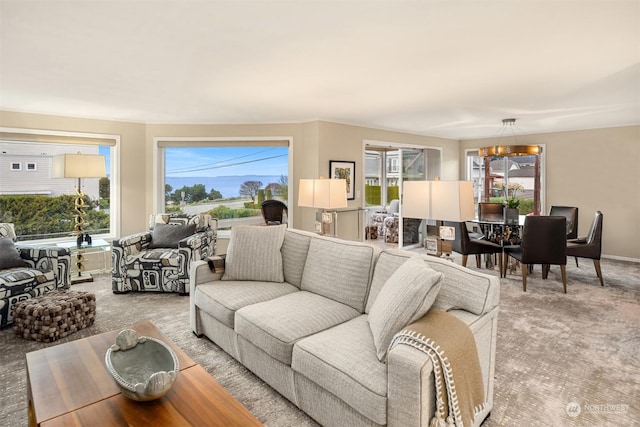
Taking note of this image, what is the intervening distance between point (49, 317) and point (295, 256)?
2.07 m

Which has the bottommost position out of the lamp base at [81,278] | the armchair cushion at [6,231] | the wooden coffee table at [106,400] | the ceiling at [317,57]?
the lamp base at [81,278]

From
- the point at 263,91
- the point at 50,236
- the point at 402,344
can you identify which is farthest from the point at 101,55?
the point at 50,236

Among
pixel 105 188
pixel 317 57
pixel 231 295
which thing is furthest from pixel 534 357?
pixel 105 188

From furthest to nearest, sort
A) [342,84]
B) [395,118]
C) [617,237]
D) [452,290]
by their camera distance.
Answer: [617,237] < [395,118] < [342,84] < [452,290]

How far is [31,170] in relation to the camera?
4.91 metres

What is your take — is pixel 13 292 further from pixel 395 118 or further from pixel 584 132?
pixel 584 132

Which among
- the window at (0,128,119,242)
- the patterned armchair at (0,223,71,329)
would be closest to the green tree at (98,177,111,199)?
the window at (0,128,119,242)

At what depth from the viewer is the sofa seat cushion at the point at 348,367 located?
5.23 ft

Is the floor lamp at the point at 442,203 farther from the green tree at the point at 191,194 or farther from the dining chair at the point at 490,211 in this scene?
the green tree at the point at 191,194

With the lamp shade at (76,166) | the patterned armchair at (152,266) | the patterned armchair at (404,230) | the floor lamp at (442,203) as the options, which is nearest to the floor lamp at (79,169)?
the lamp shade at (76,166)

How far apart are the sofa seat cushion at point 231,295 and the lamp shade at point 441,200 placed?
3.88 ft

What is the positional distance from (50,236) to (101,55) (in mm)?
3501

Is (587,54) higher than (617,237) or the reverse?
higher

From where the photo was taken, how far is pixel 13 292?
3139 millimetres
